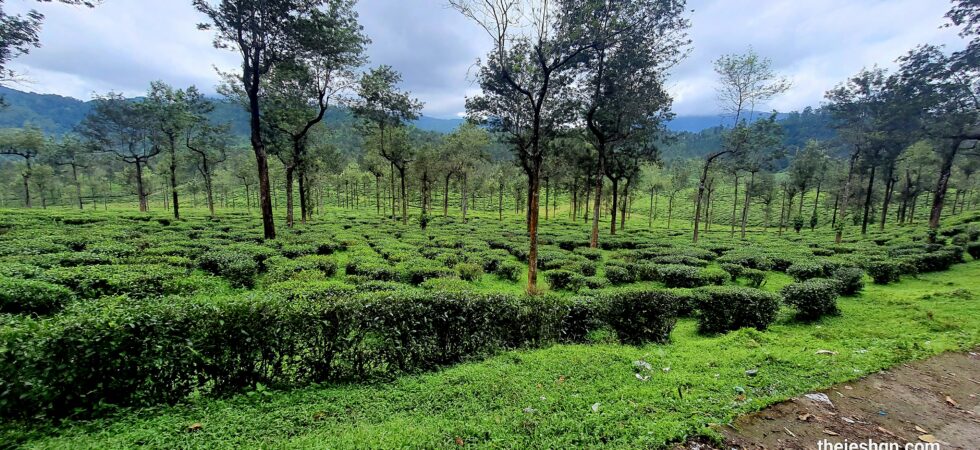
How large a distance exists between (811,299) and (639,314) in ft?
17.8

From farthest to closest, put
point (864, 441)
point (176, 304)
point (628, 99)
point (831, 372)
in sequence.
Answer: point (628, 99) → point (831, 372) → point (176, 304) → point (864, 441)

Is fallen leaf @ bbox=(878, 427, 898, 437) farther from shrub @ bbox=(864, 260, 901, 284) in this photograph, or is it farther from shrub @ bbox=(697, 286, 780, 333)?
shrub @ bbox=(864, 260, 901, 284)

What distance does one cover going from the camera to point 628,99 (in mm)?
22234

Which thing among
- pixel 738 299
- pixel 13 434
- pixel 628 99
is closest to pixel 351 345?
pixel 13 434

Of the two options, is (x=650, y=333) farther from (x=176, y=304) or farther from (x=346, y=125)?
(x=346, y=125)

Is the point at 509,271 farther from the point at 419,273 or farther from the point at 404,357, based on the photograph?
the point at 404,357

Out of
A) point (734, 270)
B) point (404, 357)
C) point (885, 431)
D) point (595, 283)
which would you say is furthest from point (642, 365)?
point (734, 270)

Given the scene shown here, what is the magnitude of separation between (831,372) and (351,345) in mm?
7521

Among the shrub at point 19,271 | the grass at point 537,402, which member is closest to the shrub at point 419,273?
the grass at point 537,402

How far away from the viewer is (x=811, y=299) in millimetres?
9281

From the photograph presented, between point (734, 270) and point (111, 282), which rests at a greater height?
point (111, 282)

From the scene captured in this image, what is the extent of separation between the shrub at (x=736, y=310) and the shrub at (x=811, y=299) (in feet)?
3.86

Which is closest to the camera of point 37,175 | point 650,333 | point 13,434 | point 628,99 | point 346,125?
point 13,434

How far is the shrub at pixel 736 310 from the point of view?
8.67 metres
